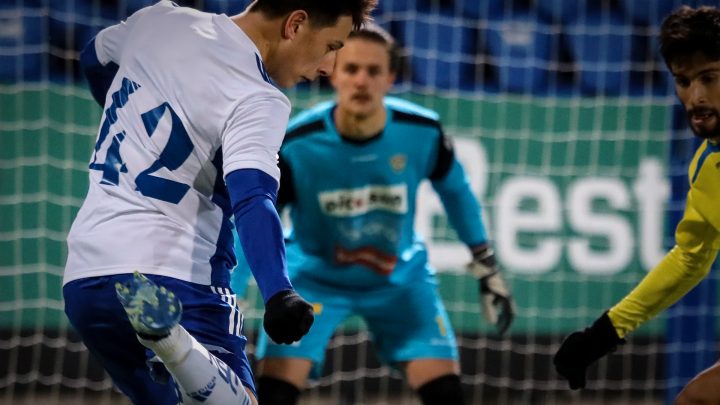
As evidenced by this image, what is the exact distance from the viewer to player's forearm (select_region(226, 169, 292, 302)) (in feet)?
7.13

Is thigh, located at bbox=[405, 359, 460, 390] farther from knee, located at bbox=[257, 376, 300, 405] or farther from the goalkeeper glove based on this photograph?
knee, located at bbox=[257, 376, 300, 405]

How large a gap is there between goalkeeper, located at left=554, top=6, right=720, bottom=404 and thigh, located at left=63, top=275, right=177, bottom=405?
1.27 meters

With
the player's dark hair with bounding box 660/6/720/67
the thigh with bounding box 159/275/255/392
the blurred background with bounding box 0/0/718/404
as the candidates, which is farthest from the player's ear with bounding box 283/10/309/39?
the blurred background with bounding box 0/0/718/404

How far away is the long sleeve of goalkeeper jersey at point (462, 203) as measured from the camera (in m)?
4.27

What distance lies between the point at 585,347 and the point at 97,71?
157 centimetres

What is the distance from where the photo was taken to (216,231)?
8.30ft

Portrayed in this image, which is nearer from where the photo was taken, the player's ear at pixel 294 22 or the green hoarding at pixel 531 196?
the player's ear at pixel 294 22

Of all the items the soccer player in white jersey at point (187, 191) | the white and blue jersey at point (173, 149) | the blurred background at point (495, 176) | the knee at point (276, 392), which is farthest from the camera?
the blurred background at point (495, 176)

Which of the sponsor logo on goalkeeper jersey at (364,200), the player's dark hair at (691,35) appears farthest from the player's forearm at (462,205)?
the player's dark hair at (691,35)

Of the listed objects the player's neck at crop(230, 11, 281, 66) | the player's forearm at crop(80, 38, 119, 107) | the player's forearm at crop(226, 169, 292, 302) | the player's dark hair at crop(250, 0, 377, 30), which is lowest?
the player's forearm at crop(226, 169, 292, 302)

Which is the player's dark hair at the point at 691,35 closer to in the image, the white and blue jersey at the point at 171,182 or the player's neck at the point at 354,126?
the white and blue jersey at the point at 171,182

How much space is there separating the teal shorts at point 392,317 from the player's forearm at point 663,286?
1.00 meters

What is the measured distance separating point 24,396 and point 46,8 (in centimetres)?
204

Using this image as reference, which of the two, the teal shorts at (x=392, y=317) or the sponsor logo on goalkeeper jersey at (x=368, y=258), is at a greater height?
the sponsor logo on goalkeeper jersey at (x=368, y=258)
